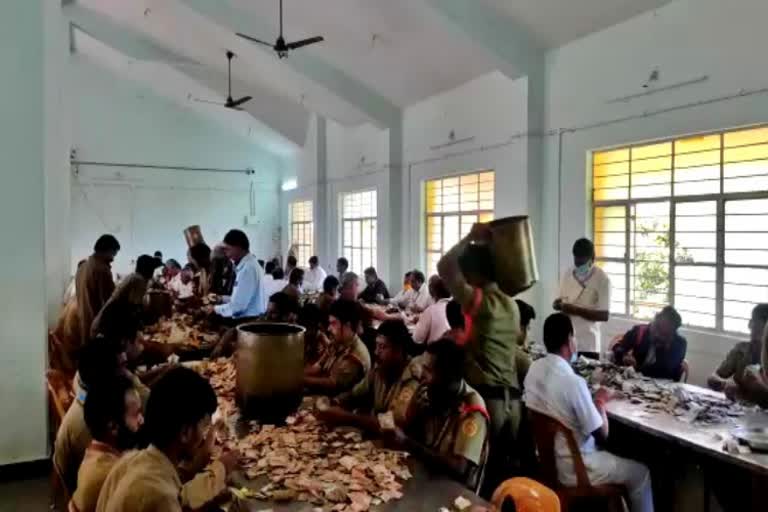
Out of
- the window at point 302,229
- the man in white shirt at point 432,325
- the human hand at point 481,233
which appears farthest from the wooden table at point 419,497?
the window at point 302,229

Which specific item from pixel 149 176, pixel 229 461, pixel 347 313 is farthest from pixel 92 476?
pixel 149 176

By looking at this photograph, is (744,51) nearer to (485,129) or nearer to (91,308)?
(485,129)

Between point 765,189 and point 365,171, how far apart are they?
21.1 ft

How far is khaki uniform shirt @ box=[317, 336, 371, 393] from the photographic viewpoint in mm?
3148

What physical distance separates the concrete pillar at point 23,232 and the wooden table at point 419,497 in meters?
2.44

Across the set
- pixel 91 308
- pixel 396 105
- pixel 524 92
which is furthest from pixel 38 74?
pixel 396 105

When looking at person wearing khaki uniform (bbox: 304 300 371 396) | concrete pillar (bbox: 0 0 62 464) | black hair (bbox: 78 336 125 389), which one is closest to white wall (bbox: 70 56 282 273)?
concrete pillar (bbox: 0 0 62 464)

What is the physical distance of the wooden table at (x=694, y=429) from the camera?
242cm

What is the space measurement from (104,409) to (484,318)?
174cm

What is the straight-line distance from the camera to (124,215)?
41.0 ft

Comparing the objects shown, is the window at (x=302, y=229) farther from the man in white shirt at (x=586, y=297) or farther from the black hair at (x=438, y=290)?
the man in white shirt at (x=586, y=297)

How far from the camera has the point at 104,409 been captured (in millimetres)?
2051

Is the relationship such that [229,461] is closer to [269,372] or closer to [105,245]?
[269,372]

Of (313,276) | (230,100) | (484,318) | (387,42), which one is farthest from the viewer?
(313,276)
